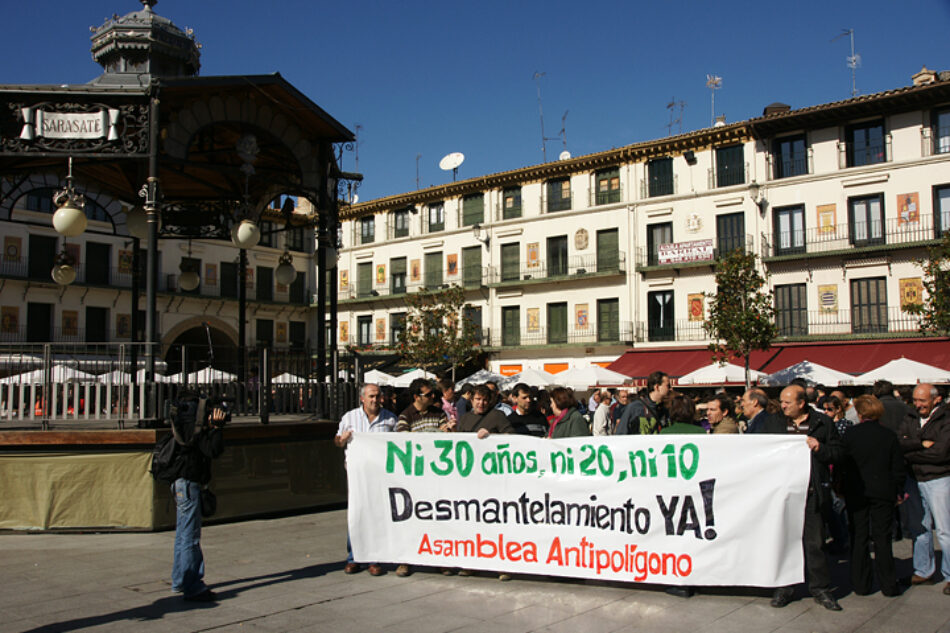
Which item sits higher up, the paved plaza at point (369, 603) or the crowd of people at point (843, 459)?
the crowd of people at point (843, 459)

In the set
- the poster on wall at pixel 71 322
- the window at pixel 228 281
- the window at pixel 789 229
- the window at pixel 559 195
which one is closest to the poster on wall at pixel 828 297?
the window at pixel 789 229

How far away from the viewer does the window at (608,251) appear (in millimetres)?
39562

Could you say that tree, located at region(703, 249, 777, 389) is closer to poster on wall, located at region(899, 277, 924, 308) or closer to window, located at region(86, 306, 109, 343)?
poster on wall, located at region(899, 277, 924, 308)

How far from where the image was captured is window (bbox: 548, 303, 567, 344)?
4112 centimetres

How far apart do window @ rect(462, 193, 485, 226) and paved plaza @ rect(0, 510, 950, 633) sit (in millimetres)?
37281

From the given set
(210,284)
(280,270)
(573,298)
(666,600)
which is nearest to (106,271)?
(210,284)

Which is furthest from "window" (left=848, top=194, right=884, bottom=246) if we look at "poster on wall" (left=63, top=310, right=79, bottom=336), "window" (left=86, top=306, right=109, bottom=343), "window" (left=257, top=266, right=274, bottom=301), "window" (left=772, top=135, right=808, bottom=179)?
"poster on wall" (left=63, top=310, right=79, bottom=336)

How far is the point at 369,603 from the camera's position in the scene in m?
6.66

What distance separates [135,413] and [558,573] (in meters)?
5.76

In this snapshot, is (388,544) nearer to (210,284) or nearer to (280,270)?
(280,270)

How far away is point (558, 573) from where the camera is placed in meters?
7.03

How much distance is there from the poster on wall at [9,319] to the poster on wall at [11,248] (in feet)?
7.71

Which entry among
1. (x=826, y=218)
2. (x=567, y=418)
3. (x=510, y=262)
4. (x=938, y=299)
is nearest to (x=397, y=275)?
(x=510, y=262)

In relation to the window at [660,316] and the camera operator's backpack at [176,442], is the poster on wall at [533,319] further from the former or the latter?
the camera operator's backpack at [176,442]
